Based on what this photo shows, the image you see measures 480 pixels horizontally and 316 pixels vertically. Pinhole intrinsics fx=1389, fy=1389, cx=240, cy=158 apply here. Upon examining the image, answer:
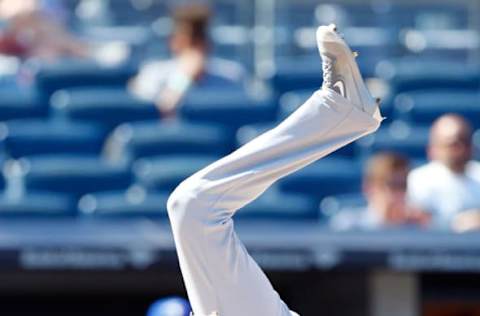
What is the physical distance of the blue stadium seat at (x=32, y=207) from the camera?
19.5 ft

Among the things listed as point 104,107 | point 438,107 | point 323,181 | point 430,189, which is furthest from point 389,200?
point 104,107

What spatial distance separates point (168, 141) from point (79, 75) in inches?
30.1

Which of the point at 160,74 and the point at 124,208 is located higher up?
the point at 160,74

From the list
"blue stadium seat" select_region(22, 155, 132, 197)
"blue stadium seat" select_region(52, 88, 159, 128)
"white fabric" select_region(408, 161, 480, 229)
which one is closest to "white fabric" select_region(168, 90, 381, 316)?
"white fabric" select_region(408, 161, 480, 229)

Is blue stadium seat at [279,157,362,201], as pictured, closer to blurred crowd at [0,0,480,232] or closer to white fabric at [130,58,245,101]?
blurred crowd at [0,0,480,232]

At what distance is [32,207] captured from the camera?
5973 millimetres

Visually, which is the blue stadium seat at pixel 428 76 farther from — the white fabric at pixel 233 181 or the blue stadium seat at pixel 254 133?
the white fabric at pixel 233 181

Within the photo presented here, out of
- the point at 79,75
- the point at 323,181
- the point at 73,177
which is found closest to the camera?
the point at 73,177

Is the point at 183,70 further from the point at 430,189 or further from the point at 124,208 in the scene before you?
the point at 430,189

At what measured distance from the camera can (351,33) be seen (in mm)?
8133

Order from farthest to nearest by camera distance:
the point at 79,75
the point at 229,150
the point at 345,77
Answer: the point at 79,75 → the point at 229,150 → the point at 345,77

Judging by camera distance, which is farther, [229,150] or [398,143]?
[398,143]

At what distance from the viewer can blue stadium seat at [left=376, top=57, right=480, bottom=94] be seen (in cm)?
746

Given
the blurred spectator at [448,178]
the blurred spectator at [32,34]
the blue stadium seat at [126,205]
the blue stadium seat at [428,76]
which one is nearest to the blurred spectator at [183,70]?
the blurred spectator at [32,34]
